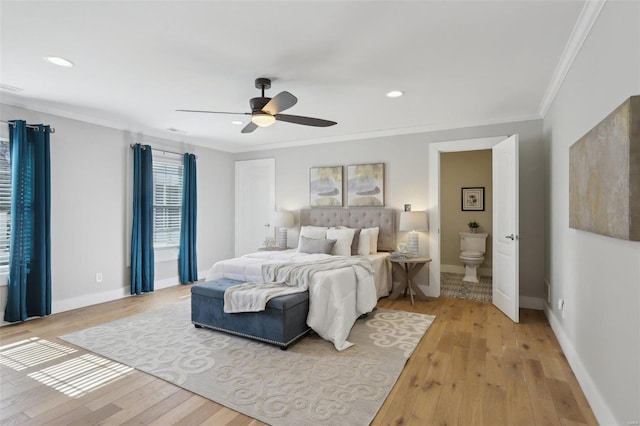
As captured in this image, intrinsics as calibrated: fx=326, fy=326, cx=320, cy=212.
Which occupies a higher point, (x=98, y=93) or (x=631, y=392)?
(x=98, y=93)

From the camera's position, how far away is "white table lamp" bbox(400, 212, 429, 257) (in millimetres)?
4617

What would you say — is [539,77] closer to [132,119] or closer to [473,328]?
[473,328]

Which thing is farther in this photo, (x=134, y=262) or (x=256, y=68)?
(x=134, y=262)

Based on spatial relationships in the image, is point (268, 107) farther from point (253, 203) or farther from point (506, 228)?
point (253, 203)

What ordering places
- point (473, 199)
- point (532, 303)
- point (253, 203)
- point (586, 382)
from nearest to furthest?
point (586, 382) < point (532, 303) < point (473, 199) < point (253, 203)

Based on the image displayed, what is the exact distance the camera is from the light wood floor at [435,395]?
203 centimetres

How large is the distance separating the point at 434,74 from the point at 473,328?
268cm

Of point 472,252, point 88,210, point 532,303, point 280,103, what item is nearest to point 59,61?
point 280,103

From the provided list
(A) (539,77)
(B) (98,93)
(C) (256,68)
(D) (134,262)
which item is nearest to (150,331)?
(D) (134,262)

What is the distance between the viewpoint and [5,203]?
12.3ft

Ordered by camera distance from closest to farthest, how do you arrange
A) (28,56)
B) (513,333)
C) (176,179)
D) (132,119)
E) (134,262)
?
(28,56) < (513,333) < (132,119) < (134,262) < (176,179)

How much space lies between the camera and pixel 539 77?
3121 millimetres

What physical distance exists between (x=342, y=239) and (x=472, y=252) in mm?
2743

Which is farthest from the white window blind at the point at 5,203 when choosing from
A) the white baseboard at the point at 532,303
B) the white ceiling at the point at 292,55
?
the white baseboard at the point at 532,303
